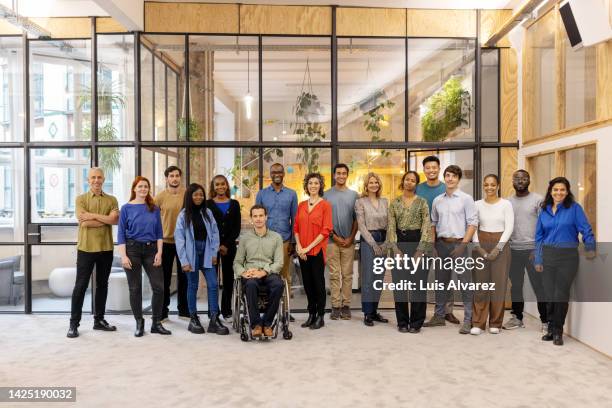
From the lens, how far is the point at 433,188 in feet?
19.6

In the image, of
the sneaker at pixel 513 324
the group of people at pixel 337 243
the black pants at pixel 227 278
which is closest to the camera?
the group of people at pixel 337 243

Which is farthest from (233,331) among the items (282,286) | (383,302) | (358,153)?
(358,153)

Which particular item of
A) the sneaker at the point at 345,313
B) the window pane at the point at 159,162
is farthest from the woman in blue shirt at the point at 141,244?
the sneaker at the point at 345,313

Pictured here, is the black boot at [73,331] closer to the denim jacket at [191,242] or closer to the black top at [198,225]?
the denim jacket at [191,242]

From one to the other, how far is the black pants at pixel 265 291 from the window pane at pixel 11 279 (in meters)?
3.34

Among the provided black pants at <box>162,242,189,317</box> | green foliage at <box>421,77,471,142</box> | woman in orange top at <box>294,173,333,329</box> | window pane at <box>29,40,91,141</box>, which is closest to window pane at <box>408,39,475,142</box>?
green foliage at <box>421,77,471,142</box>

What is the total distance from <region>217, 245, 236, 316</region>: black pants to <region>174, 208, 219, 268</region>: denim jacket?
14.1 inches

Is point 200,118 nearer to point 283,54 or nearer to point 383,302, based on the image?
point 283,54

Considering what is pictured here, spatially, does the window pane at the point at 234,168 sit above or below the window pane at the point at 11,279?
above

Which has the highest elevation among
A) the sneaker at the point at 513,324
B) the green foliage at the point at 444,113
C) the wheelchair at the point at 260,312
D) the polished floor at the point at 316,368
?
the green foliage at the point at 444,113

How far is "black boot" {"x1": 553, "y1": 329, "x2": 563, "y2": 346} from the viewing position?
507 cm

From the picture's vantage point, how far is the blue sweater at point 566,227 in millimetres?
4859

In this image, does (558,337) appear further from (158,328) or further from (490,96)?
(158,328)

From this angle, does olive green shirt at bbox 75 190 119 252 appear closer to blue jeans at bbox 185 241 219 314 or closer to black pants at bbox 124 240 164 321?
black pants at bbox 124 240 164 321
